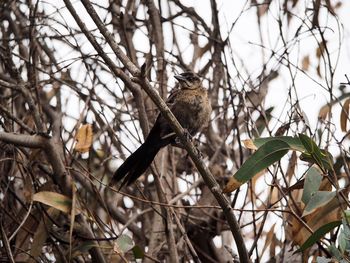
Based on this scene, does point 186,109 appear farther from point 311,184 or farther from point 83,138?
point 311,184

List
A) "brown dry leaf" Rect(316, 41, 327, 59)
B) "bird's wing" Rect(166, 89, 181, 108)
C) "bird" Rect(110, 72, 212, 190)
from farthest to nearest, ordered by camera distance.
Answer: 1. "bird's wing" Rect(166, 89, 181, 108)
2. "bird" Rect(110, 72, 212, 190)
3. "brown dry leaf" Rect(316, 41, 327, 59)

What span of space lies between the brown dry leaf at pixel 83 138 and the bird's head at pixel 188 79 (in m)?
0.90

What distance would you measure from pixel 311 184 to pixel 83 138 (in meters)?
1.40

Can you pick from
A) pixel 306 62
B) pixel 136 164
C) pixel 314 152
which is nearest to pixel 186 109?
pixel 136 164

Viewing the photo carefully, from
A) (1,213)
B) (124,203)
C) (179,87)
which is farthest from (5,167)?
(179,87)

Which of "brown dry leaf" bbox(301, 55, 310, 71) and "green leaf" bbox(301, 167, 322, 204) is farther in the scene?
"brown dry leaf" bbox(301, 55, 310, 71)

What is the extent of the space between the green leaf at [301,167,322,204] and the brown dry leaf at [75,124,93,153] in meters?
1.33

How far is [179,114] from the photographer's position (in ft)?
15.1

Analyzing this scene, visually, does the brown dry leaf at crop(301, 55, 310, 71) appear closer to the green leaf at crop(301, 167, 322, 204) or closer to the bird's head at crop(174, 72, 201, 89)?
the bird's head at crop(174, 72, 201, 89)

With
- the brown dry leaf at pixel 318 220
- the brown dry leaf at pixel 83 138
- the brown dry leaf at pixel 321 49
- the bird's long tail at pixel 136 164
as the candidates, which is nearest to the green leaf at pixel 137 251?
the bird's long tail at pixel 136 164

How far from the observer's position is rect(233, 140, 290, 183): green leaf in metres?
2.94

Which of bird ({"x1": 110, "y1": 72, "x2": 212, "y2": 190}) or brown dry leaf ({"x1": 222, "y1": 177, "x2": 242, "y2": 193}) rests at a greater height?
bird ({"x1": 110, "y1": 72, "x2": 212, "y2": 190})

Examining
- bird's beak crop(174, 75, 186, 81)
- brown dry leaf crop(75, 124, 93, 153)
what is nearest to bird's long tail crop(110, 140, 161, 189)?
brown dry leaf crop(75, 124, 93, 153)

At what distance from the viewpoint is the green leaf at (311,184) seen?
3.00 meters
